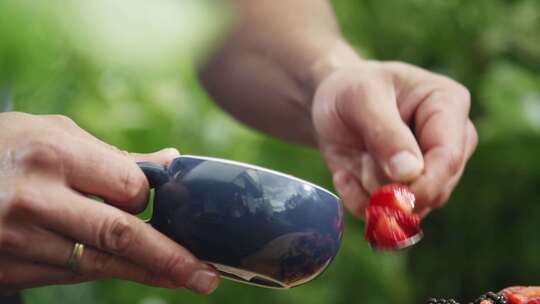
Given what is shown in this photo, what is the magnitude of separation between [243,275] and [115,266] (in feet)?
0.36

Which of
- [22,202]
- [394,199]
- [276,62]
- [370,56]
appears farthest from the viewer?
[370,56]

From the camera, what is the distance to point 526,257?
6.56 feet

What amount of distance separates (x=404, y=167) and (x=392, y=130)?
2.3 inches

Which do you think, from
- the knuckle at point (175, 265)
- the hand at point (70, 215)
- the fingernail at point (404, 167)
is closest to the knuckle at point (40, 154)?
the hand at point (70, 215)

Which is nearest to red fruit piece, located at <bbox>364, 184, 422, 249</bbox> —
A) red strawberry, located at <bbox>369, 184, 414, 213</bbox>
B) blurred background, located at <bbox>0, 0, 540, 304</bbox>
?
red strawberry, located at <bbox>369, 184, 414, 213</bbox>

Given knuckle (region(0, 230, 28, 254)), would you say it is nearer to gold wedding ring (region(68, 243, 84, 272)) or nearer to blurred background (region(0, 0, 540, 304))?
gold wedding ring (region(68, 243, 84, 272))

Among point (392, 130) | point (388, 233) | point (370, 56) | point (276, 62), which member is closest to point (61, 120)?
point (388, 233)

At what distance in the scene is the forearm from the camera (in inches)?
51.9

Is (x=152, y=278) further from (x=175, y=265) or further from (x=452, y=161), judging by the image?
(x=452, y=161)

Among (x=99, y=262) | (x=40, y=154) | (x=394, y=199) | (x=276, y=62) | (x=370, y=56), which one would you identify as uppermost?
(x=40, y=154)

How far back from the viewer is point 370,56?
6.97 ft

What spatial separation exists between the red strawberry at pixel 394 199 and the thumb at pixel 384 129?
0.27 feet

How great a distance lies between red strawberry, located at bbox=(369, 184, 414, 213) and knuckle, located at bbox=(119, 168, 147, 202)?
11.1 inches

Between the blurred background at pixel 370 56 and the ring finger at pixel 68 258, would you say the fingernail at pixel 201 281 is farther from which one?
the blurred background at pixel 370 56
